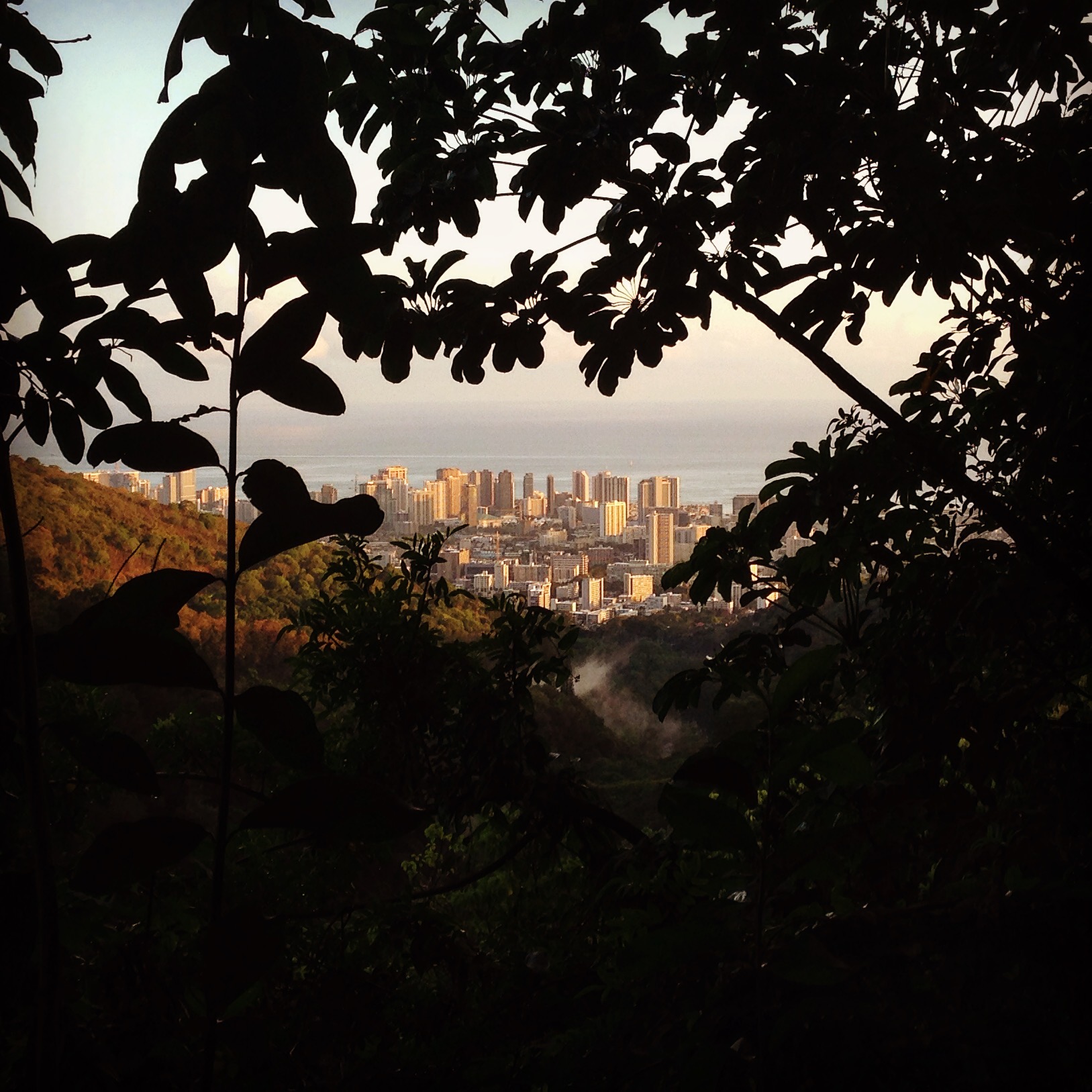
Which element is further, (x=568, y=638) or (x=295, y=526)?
(x=568, y=638)

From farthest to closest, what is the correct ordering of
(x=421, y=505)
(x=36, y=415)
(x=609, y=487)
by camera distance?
(x=609, y=487) → (x=421, y=505) → (x=36, y=415)

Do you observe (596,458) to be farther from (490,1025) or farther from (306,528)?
(306,528)

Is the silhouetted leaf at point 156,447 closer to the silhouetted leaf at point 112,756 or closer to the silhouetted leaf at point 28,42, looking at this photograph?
the silhouetted leaf at point 112,756

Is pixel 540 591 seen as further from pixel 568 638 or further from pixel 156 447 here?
pixel 156 447

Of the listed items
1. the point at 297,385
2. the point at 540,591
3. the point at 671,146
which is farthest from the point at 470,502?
the point at 297,385

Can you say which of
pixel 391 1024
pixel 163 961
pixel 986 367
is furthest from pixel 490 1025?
pixel 986 367

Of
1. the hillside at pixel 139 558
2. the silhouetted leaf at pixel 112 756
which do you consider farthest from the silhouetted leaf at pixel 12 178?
the hillside at pixel 139 558
